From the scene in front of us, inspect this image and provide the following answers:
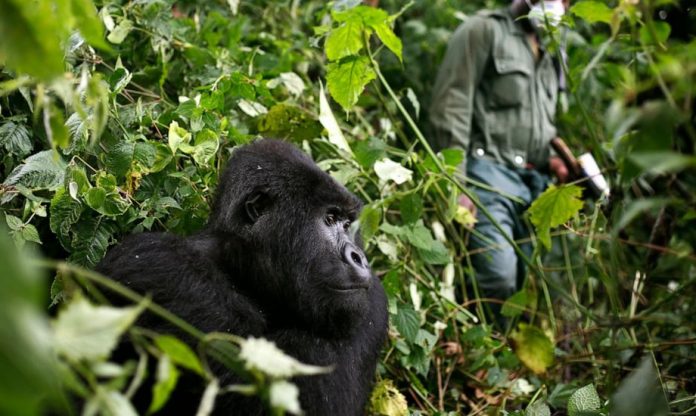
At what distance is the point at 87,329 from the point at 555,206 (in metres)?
1.93

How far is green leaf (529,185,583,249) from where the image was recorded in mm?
2742

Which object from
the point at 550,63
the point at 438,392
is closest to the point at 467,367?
the point at 438,392

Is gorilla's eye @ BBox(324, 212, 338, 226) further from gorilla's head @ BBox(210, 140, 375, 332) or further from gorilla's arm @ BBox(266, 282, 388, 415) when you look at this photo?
gorilla's arm @ BBox(266, 282, 388, 415)

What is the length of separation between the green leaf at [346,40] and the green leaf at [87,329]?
213 cm

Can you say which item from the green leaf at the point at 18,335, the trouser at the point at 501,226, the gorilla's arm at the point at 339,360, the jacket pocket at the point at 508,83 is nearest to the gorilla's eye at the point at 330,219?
the gorilla's arm at the point at 339,360

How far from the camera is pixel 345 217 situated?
293 centimetres

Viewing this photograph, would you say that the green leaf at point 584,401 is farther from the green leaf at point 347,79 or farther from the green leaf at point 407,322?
the green leaf at point 347,79

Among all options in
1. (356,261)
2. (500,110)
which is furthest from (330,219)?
(500,110)

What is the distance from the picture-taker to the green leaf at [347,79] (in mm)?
3215

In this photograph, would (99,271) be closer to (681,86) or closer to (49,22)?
(49,22)

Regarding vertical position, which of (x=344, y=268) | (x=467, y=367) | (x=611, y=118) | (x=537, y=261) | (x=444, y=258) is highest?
(x=611, y=118)

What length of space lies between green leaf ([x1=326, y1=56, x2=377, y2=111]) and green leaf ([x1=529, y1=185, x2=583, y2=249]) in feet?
2.93

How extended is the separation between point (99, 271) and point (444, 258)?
1.67m

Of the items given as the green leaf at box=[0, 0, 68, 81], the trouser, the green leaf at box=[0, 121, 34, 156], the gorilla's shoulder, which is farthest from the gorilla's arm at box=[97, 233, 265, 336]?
the trouser
